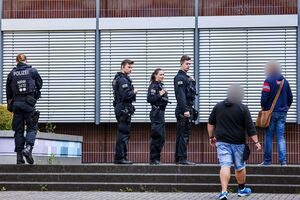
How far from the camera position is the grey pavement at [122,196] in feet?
48.0

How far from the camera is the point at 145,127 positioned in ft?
71.4

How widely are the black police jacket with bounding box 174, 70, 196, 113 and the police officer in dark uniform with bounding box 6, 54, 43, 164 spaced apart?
2.73 metres

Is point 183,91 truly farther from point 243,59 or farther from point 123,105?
point 243,59

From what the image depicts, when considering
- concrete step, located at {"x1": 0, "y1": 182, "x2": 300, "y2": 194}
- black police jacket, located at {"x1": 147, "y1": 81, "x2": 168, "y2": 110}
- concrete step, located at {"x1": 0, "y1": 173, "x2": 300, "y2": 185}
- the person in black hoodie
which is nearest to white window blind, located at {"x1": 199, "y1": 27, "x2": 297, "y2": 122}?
black police jacket, located at {"x1": 147, "y1": 81, "x2": 168, "y2": 110}

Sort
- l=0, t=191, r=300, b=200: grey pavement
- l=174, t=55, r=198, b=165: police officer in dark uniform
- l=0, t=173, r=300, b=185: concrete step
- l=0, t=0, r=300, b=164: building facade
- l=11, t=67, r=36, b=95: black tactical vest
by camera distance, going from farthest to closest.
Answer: l=0, t=0, r=300, b=164: building facade, l=174, t=55, r=198, b=165: police officer in dark uniform, l=11, t=67, r=36, b=95: black tactical vest, l=0, t=173, r=300, b=185: concrete step, l=0, t=191, r=300, b=200: grey pavement

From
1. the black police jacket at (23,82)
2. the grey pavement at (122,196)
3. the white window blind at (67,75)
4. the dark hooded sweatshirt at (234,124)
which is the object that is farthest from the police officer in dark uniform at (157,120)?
the white window blind at (67,75)

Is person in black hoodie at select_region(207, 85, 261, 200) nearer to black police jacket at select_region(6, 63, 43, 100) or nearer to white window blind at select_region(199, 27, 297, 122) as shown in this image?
black police jacket at select_region(6, 63, 43, 100)

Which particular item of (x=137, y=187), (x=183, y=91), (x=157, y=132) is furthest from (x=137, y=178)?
(x=183, y=91)

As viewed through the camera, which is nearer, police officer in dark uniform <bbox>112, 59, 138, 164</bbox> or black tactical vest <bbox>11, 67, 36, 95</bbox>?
black tactical vest <bbox>11, 67, 36, 95</bbox>

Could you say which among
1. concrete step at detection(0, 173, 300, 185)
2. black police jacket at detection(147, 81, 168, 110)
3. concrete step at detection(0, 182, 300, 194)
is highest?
black police jacket at detection(147, 81, 168, 110)

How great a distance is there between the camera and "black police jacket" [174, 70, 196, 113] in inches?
659

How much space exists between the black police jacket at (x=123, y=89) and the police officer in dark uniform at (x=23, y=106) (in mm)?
1564

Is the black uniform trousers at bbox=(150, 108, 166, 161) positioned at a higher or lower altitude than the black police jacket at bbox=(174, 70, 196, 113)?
lower

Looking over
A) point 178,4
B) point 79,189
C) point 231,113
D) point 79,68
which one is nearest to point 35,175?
point 79,189
